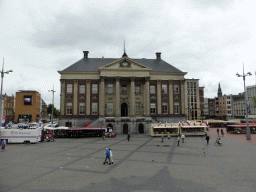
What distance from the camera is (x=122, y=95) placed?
52.2 m

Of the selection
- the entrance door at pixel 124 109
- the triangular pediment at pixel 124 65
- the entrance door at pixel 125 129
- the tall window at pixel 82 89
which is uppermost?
the triangular pediment at pixel 124 65

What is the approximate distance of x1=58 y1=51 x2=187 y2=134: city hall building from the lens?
48500 millimetres

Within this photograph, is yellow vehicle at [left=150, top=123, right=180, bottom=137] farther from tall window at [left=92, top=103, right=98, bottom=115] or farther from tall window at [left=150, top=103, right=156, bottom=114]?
tall window at [left=92, top=103, right=98, bottom=115]

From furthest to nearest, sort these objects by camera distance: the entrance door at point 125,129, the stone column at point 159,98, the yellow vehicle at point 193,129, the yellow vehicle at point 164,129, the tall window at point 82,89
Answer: the stone column at point 159,98 < the tall window at point 82,89 < the entrance door at point 125,129 < the yellow vehicle at point 193,129 < the yellow vehicle at point 164,129

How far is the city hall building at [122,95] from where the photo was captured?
1909 inches

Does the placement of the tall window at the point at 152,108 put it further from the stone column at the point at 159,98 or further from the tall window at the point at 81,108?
the tall window at the point at 81,108

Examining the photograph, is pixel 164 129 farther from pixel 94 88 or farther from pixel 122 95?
pixel 94 88

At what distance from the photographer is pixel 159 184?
1186 cm

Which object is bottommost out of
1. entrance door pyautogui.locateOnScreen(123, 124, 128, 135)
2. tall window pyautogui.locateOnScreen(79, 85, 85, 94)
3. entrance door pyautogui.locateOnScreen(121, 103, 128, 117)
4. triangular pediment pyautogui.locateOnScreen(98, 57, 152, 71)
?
entrance door pyautogui.locateOnScreen(123, 124, 128, 135)

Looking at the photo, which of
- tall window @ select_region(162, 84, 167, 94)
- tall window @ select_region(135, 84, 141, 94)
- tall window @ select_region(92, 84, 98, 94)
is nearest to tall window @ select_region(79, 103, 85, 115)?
tall window @ select_region(92, 84, 98, 94)

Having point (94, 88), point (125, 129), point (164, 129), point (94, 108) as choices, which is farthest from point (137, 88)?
point (164, 129)

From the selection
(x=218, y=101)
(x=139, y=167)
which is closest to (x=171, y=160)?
(x=139, y=167)

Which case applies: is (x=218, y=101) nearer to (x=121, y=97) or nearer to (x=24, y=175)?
(x=121, y=97)

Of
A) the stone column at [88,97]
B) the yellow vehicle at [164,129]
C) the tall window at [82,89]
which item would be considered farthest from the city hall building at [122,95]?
the yellow vehicle at [164,129]
